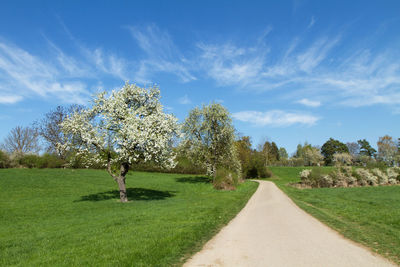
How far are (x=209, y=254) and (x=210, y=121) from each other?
33.3 m

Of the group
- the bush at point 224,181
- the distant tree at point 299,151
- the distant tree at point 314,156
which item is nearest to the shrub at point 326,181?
the bush at point 224,181

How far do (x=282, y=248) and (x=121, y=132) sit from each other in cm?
1623

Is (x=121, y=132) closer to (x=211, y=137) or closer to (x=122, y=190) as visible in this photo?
(x=122, y=190)

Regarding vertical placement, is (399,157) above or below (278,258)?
above

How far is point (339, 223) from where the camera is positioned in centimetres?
1228

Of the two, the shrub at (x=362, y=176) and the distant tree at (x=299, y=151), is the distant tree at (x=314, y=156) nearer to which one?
the distant tree at (x=299, y=151)

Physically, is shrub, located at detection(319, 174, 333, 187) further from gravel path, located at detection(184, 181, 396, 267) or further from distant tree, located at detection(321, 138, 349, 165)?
distant tree, located at detection(321, 138, 349, 165)

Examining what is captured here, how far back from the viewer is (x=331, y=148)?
5177 inches

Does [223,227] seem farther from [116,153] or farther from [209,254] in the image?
[116,153]

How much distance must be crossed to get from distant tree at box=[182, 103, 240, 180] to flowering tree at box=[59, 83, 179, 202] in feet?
55.2

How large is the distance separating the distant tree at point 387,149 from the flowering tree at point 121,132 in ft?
363

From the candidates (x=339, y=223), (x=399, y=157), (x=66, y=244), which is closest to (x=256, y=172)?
(x=399, y=157)

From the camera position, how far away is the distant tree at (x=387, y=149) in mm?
101875

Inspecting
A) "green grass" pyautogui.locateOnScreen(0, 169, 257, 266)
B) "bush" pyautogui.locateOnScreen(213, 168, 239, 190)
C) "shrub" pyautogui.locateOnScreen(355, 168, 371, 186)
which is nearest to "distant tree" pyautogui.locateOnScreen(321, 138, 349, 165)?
"shrub" pyautogui.locateOnScreen(355, 168, 371, 186)
